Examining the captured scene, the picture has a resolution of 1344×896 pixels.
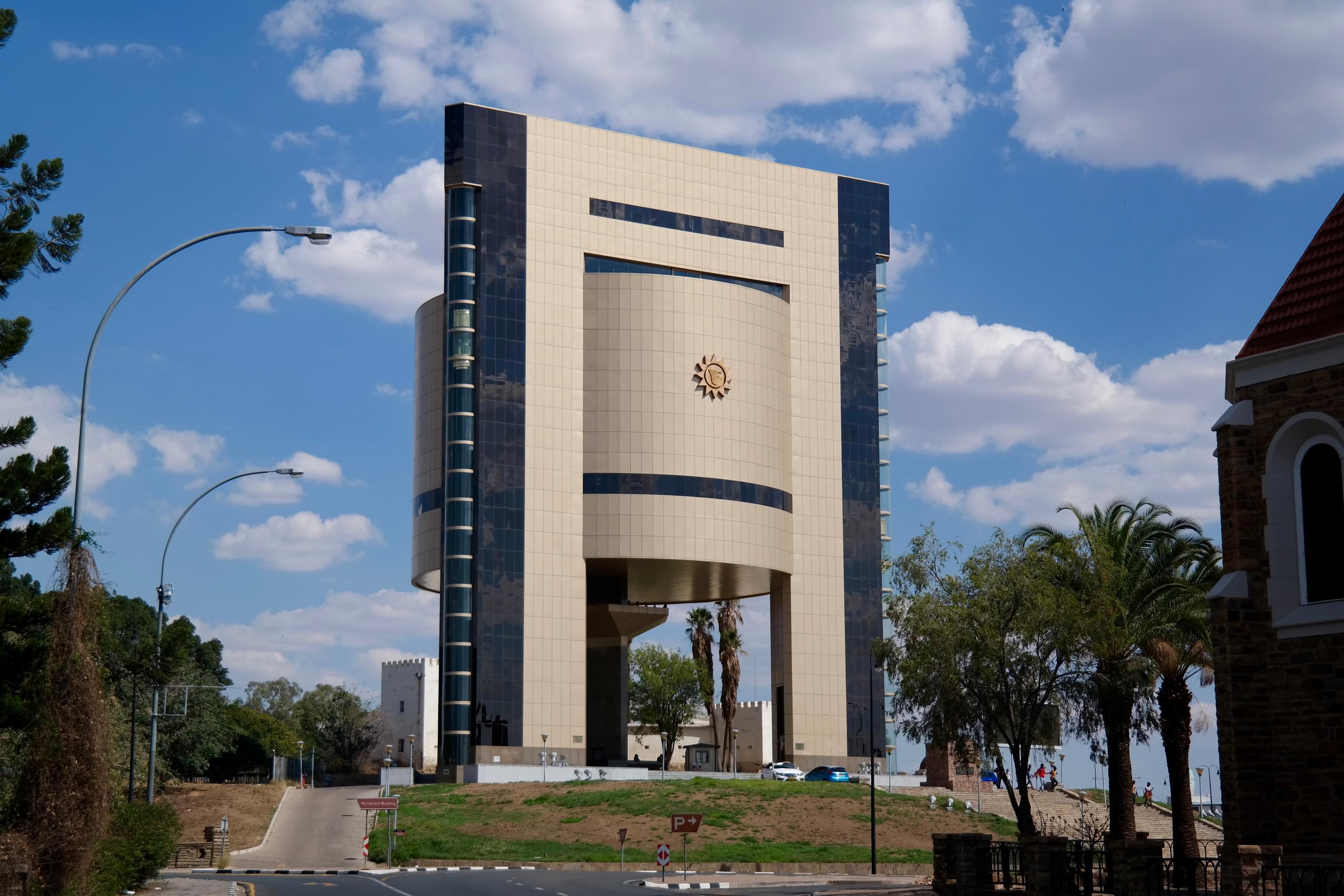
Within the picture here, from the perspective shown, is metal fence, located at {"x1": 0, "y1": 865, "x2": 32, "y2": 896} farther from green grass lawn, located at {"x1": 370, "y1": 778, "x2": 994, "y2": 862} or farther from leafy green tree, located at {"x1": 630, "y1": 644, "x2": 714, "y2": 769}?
leafy green tree, located at {"x1": 630, "y1": 644, "x2": 714, "y2": 769}

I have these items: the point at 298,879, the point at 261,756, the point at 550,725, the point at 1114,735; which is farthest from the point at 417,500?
the point at 1114,735

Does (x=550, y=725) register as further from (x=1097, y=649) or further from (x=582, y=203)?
(x=1097, y=649)

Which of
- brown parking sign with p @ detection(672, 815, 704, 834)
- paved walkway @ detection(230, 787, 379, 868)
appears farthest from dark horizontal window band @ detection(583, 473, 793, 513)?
brown parking sign with p @ detection(672, 815, 704, 834)

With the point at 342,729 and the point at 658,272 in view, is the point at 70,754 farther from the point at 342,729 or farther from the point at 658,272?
the point at 342,729

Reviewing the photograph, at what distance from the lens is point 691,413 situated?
277ft

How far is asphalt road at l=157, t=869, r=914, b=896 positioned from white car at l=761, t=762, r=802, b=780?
3313 cm

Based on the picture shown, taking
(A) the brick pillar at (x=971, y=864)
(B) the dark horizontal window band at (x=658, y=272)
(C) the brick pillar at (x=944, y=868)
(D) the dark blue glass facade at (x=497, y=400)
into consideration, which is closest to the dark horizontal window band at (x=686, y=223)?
(B) the dark horizontal window band at (x=658, y=272)

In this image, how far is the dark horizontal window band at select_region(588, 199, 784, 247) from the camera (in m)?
87.1

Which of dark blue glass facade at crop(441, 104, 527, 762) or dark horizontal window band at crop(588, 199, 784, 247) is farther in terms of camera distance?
dark horizontal window band at crop(588, 199, 784, 247)

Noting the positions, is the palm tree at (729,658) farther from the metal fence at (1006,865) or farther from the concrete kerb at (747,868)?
the metal fence at (1006,865)

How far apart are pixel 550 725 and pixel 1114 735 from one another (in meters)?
45.7

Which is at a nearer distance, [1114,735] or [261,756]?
[1114,735]

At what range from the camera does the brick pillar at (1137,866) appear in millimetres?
26266

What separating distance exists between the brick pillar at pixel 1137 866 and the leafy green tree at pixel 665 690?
9391cm
